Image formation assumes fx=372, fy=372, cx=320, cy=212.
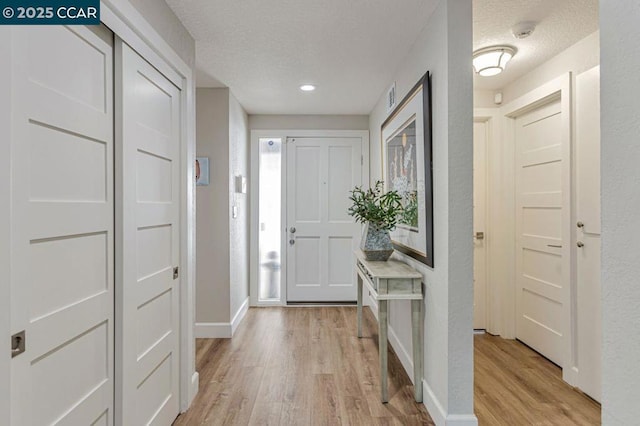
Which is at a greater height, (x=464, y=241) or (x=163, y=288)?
(x=464, y=241)

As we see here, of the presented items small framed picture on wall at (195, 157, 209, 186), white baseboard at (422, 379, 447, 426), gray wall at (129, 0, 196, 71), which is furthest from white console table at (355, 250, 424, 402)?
small framed picture on wall at (195, 157, 209, 186)

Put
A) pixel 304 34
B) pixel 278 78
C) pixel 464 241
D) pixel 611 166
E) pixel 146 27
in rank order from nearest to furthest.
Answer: pixel 611 166
pixel 146 27
pixel 464 241
pixel 304 34
pixel 278 78

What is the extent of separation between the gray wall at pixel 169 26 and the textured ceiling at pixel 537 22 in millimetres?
1720

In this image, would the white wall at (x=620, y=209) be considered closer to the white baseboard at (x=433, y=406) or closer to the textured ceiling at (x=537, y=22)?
the white baseboard at (x=433, y=406)

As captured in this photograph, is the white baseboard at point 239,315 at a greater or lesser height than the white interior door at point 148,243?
lesser

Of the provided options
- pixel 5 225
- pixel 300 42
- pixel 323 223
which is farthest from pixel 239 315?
pixel 5 225

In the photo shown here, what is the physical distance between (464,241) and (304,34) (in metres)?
1.65

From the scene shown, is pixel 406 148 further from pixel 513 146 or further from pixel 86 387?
pixel 86 387

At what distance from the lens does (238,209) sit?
4074mm

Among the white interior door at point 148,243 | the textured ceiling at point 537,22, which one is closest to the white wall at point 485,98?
the textured ceiling at point 537,22

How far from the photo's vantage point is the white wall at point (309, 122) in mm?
4652

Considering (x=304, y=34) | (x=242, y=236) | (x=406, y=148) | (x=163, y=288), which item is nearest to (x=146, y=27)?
(x=304, y=34)

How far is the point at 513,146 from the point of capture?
349 cm

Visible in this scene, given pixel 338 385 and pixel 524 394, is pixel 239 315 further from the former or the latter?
pixel 524 394
